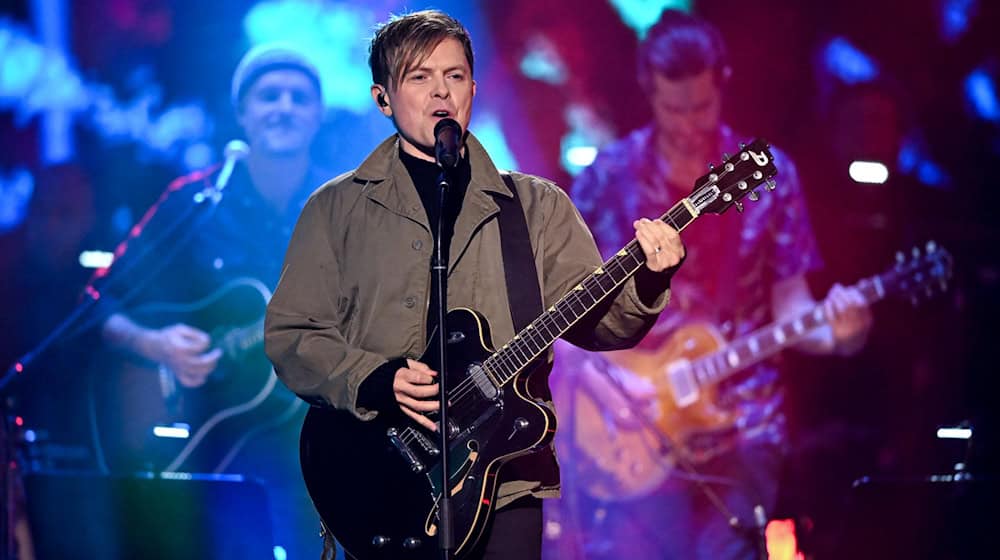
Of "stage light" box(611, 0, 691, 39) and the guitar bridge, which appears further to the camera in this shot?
"stage light" box(611, 0, 691, 39)

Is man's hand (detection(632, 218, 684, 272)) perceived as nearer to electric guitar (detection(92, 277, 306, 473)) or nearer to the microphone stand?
electric guitar (detection(92, 277, 306, 473))

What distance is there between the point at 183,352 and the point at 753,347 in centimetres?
326

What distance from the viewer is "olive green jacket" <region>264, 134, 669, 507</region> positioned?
2.98 meters

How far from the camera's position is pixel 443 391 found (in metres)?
2.61

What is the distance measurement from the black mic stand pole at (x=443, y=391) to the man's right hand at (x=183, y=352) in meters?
3.48

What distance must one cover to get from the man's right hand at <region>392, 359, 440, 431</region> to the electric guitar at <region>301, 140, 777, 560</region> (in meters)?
0.05

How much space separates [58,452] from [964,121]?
560cm

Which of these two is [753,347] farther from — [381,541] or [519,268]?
[381,541]

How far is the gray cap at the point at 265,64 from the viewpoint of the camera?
582cm

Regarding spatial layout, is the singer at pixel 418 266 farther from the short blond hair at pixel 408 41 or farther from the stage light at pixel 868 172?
the stage light at pixel 868 172

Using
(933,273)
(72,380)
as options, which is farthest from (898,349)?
(72,380)

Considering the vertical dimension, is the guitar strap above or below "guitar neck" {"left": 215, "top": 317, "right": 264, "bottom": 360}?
below

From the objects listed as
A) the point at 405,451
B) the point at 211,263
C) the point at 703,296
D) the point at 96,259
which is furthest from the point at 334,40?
the point at 405,451

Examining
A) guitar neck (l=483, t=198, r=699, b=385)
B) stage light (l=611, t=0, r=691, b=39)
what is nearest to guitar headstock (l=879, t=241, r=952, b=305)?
stage light (l=611, t=0, r=691, b=39)
